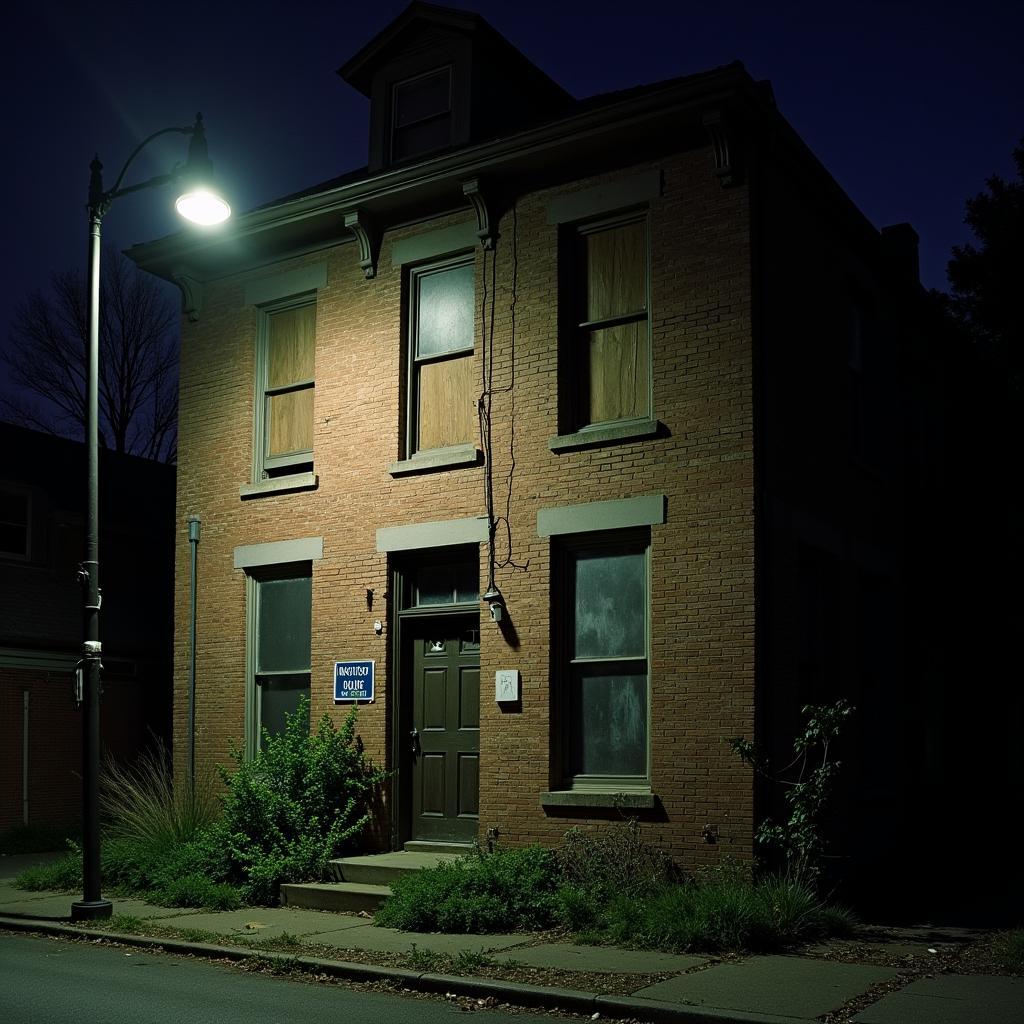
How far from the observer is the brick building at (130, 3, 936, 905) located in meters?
11.7

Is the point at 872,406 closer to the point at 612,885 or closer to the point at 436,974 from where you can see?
the point at 612,885

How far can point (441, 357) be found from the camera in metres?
13.8

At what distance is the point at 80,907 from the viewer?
36.5ft

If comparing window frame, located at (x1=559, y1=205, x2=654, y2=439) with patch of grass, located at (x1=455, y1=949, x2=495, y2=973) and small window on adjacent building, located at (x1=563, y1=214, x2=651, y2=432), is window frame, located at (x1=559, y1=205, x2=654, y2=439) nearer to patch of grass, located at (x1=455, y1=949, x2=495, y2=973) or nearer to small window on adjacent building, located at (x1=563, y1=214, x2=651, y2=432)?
small window on adjacent building, located at (x1=563, y1=214, x2=651, y2=432)

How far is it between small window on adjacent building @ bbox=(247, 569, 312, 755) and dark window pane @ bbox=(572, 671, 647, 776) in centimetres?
360

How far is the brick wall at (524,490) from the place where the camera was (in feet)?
37.5

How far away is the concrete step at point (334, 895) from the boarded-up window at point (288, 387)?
4.87 metres

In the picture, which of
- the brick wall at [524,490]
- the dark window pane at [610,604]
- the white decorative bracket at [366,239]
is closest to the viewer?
the brick wall at [524,490]

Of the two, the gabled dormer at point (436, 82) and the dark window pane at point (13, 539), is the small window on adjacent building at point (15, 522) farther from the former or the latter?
the gabled dormer at point (436, 82)

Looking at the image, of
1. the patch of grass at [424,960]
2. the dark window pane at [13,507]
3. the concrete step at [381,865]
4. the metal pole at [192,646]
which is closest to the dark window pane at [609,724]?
the concrete step at [381,865]

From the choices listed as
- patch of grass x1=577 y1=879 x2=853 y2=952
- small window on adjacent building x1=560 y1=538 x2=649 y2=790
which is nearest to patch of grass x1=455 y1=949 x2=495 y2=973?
patch of grass x1=577 y1=879 x2=853 y2=952

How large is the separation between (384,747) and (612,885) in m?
3.34

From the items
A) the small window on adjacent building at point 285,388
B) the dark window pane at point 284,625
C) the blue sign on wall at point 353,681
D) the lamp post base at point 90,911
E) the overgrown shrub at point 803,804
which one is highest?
the small window on adjacent building at point 285,388

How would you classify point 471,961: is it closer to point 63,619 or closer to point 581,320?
point 581,320
